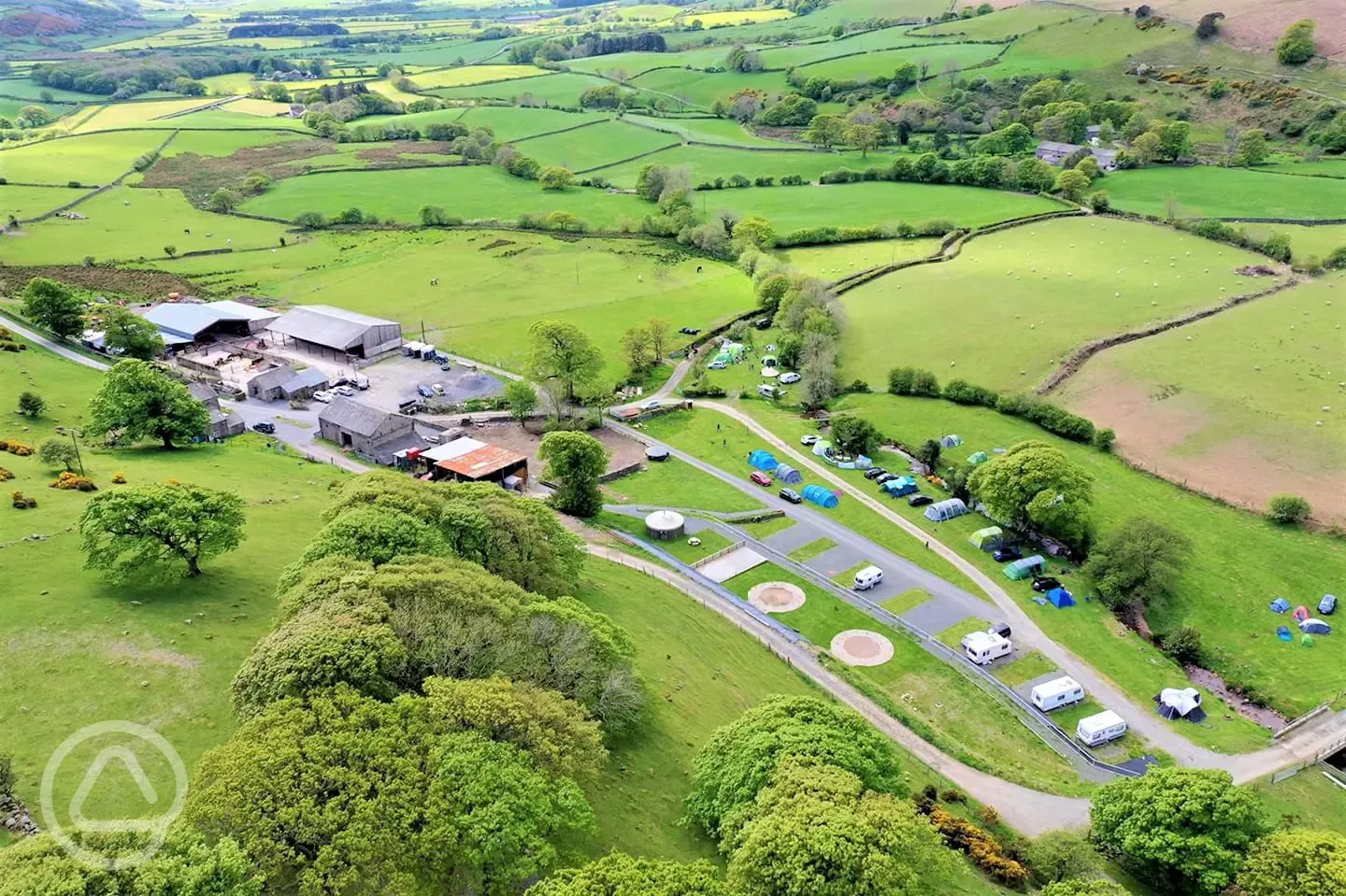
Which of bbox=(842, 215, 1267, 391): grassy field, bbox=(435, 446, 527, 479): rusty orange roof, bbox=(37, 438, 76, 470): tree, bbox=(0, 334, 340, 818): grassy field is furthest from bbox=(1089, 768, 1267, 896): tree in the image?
bbox=(37, 438, 76, 470): tree

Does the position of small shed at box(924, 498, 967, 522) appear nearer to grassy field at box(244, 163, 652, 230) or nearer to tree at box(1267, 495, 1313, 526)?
tree at box(1267, 495, 1313, 526)

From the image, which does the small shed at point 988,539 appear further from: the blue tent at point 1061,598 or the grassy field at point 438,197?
the grassy field at point 438,197

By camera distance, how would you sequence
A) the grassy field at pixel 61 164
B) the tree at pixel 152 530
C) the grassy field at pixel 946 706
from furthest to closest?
the grassy field at pixel 61 164 → the grassy field at pixel 946 706 → the tree at pixel 152 530

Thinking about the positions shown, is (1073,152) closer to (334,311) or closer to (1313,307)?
(1313,307)

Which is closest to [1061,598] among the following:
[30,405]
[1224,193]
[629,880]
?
[629,880]

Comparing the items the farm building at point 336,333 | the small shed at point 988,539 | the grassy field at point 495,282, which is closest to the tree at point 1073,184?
the grassy field at point 495,282

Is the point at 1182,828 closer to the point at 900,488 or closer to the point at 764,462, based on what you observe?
the point at 900,488
